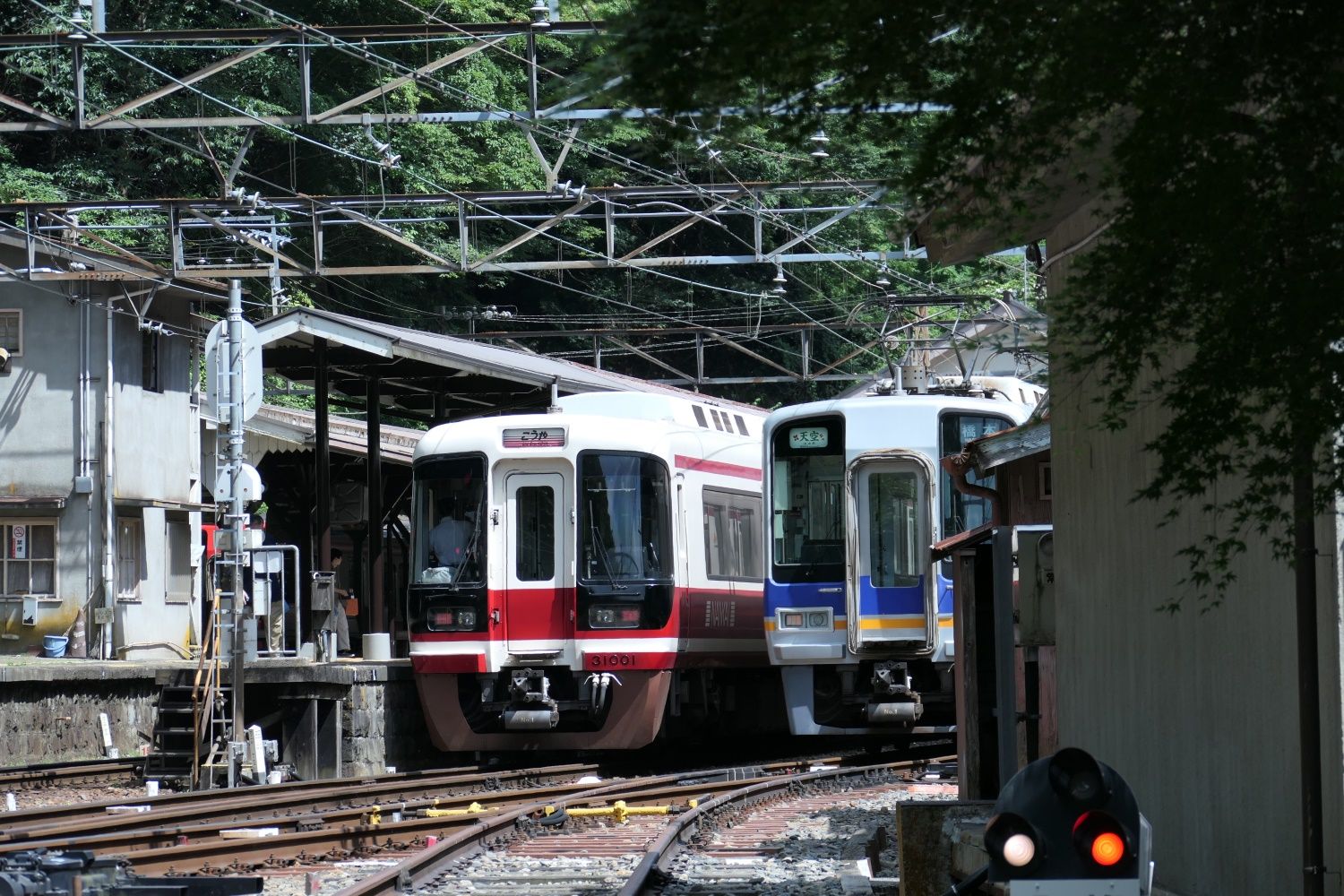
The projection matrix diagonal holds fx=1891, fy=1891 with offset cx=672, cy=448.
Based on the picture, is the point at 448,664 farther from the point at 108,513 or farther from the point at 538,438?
the point at 108,513

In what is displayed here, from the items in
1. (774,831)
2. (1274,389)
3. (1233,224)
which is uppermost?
(1233,224)

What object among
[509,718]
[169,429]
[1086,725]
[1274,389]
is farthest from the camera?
[169,429]

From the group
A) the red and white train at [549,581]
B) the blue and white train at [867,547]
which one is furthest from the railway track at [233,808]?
the blue and white train at [867,547]

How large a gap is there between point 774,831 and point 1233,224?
30.2ft

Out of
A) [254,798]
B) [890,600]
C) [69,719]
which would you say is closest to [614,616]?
[890,600]

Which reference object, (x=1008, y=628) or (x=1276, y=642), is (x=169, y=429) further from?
(x=1276, y=642)

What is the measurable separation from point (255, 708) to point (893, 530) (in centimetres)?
661

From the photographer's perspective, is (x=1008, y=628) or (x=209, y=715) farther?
(x=209, y=715)

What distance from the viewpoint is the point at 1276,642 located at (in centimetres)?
671

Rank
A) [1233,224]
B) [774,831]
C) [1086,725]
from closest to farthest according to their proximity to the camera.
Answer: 1. [1233,224]
2. [1086,725]
3. [774,831]

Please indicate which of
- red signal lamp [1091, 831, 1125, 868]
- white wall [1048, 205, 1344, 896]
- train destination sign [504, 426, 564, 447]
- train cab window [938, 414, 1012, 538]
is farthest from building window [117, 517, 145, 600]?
red signal lamp [1091, 831, 1125, 868]

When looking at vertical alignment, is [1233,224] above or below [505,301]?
below

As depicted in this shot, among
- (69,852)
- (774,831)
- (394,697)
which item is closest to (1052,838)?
(69,852)

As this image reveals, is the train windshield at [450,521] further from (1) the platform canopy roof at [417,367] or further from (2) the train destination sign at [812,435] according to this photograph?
(1) the platform canopy roof at [417,367]
